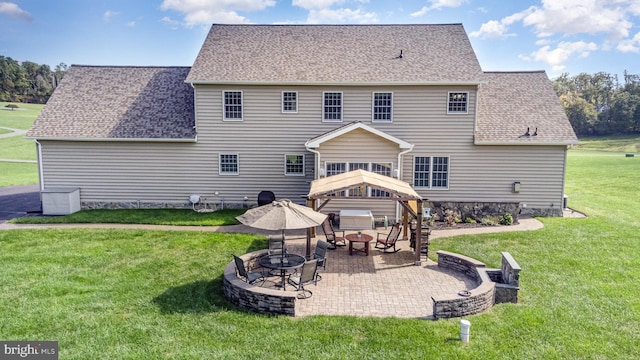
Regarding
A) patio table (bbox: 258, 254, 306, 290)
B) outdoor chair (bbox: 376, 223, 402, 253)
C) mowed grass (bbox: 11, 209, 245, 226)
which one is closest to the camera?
patio table (bbox: 258, 254, 306, 290)

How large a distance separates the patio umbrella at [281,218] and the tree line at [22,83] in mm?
90694

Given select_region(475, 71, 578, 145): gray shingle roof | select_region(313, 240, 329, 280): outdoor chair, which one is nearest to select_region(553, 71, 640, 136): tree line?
select_region(475, 71, 578, 145): gray shingle roof

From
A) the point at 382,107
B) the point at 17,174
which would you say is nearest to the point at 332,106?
the point at 382,107

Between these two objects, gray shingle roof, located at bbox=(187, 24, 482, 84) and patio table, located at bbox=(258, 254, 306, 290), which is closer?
patio table, located at bbox=(258, 254, 306, 290)

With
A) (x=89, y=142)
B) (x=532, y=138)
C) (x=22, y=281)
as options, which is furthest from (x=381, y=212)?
(x=89, y=142)

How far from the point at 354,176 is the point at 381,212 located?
4909mm

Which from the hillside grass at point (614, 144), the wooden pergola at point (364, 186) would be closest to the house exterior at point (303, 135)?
the wooden pergola at point (364, 186)

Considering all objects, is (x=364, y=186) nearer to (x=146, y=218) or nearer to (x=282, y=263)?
(x=282, y=263)

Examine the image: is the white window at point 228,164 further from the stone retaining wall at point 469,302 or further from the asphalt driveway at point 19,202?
the stone retaining wall at point 469,302

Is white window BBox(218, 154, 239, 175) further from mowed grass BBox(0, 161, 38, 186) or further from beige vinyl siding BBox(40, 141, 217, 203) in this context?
mowed grass BBox(0, 161, 38, 186)

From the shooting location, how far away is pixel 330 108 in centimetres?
1814

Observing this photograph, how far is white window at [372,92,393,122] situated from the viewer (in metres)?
18.0

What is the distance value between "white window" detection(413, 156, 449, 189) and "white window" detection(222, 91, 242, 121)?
8908 mm

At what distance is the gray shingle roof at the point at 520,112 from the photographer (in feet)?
58.5
